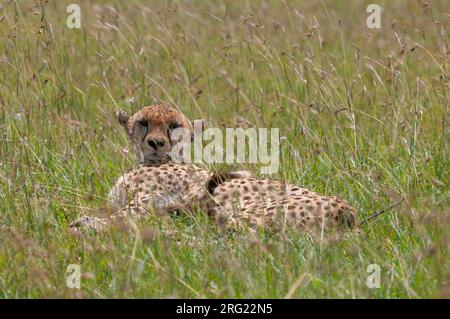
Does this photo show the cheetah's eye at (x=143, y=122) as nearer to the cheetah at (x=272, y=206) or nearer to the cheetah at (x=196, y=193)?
the cheetah at (x=196, y=193)

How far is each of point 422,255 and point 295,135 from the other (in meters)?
2.26

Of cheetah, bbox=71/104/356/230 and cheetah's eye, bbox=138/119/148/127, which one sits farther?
cheetah's eye, bbox=138/119/148/127

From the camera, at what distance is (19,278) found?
4.04 meters

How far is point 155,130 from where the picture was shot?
558cm

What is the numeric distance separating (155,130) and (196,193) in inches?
20.5

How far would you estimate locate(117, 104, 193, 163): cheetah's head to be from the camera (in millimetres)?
5566

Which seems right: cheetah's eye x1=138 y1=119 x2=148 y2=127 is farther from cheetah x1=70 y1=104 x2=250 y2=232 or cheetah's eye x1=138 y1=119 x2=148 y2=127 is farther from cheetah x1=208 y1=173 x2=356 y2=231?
cheetah x1=208 y1=173 x2=356 y2=231

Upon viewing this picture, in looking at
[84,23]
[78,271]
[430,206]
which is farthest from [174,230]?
[84,23]

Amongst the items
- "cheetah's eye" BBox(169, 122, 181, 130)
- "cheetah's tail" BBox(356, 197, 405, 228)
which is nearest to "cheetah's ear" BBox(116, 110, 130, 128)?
"cheetah's eye" BBox(169, 122, 181, 130)

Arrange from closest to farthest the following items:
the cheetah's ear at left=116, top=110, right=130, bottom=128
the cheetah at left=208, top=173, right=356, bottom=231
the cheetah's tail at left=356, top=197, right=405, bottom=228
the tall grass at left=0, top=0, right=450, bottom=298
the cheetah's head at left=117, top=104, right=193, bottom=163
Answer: the tall grass at left=0, top=0, right=450, bottom=298 → the cheetah's tail at left=356, top=197, right=405, bottom=228 → the cheetah at left=208, top=173, right=356, bottom=231 → the cheetah's head at left=117, top=104, right=193, bottom=163 → the cheetah's ear at left=116, top=110, right=130, bottom=128

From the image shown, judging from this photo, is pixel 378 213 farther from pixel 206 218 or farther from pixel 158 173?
pixel 158 173

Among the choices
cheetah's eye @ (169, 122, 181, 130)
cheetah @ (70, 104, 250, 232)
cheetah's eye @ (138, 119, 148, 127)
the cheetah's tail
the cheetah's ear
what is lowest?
the cheetah's tail
